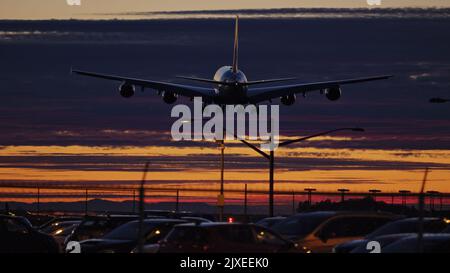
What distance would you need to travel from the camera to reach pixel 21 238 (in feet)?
94.9

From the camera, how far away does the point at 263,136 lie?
56.0 m

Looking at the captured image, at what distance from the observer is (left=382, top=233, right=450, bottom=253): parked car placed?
21.4m

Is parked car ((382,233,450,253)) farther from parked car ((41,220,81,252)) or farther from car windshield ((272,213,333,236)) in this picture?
parked car ((41,220,81,252))

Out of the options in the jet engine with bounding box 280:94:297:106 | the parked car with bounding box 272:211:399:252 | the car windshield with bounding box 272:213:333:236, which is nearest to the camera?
the parked car with bounding box 272:211:399:252

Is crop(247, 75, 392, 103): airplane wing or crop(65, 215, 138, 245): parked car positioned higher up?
crop(247, 75, 392, 103): airplane wing

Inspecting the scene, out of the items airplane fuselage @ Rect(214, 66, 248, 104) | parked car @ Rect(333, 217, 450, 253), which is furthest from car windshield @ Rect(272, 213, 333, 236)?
airplane fuselage @ Rect(214, 66, 248, 104)

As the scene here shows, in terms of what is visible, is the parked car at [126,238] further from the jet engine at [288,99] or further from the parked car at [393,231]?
the jet engine at [288,99]

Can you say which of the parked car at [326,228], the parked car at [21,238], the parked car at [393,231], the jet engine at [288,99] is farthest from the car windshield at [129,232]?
the jet engine at [288,99]

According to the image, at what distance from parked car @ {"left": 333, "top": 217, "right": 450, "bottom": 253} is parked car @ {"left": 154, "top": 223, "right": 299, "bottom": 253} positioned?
3401mm

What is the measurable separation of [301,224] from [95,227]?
18.1 ft

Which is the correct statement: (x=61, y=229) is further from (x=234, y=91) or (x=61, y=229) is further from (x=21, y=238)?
(x=234, y=91)

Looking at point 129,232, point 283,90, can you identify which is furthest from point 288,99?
point 129,232
